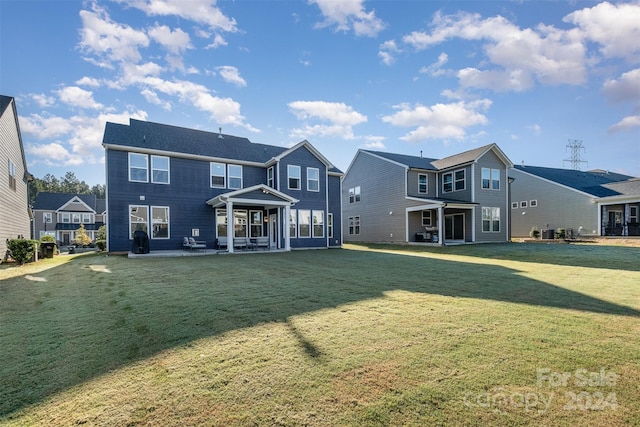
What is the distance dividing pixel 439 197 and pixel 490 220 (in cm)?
395

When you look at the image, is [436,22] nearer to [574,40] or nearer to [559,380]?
[574,40]

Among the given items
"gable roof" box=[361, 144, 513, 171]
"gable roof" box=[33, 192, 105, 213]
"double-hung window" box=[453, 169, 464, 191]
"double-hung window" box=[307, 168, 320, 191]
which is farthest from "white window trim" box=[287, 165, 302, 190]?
"gable roof" box=[33, 192, 105, 213]

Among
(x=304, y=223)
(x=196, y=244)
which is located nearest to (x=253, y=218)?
(x=304, y=223)

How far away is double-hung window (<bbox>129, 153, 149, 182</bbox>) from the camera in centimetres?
1579

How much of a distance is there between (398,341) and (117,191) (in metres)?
16.7

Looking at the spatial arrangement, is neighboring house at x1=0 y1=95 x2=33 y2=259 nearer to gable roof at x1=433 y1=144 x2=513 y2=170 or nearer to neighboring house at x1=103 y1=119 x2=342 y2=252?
neighboring house at x1=103 y1=119 x2=342 y2=252

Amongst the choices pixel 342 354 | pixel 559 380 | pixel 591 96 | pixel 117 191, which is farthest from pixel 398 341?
pixel 591 96

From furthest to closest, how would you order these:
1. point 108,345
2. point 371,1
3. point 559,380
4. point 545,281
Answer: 1. point 371,1
2. point 545,281
3. point 108,345
4. point 559,380

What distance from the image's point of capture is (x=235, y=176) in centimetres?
1856

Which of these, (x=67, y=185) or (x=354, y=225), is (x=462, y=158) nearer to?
(x=354, y=225)

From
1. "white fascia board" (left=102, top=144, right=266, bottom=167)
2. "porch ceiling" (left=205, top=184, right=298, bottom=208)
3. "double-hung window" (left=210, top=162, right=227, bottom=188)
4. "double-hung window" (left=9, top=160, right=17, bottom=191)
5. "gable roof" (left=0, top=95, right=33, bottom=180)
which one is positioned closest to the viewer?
"gable roof" (left=0, top=95, right=33, bottom=180)

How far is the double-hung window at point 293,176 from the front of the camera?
19.0m

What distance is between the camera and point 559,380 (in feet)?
8.84

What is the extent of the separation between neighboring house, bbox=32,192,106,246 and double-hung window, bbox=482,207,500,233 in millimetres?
49621
